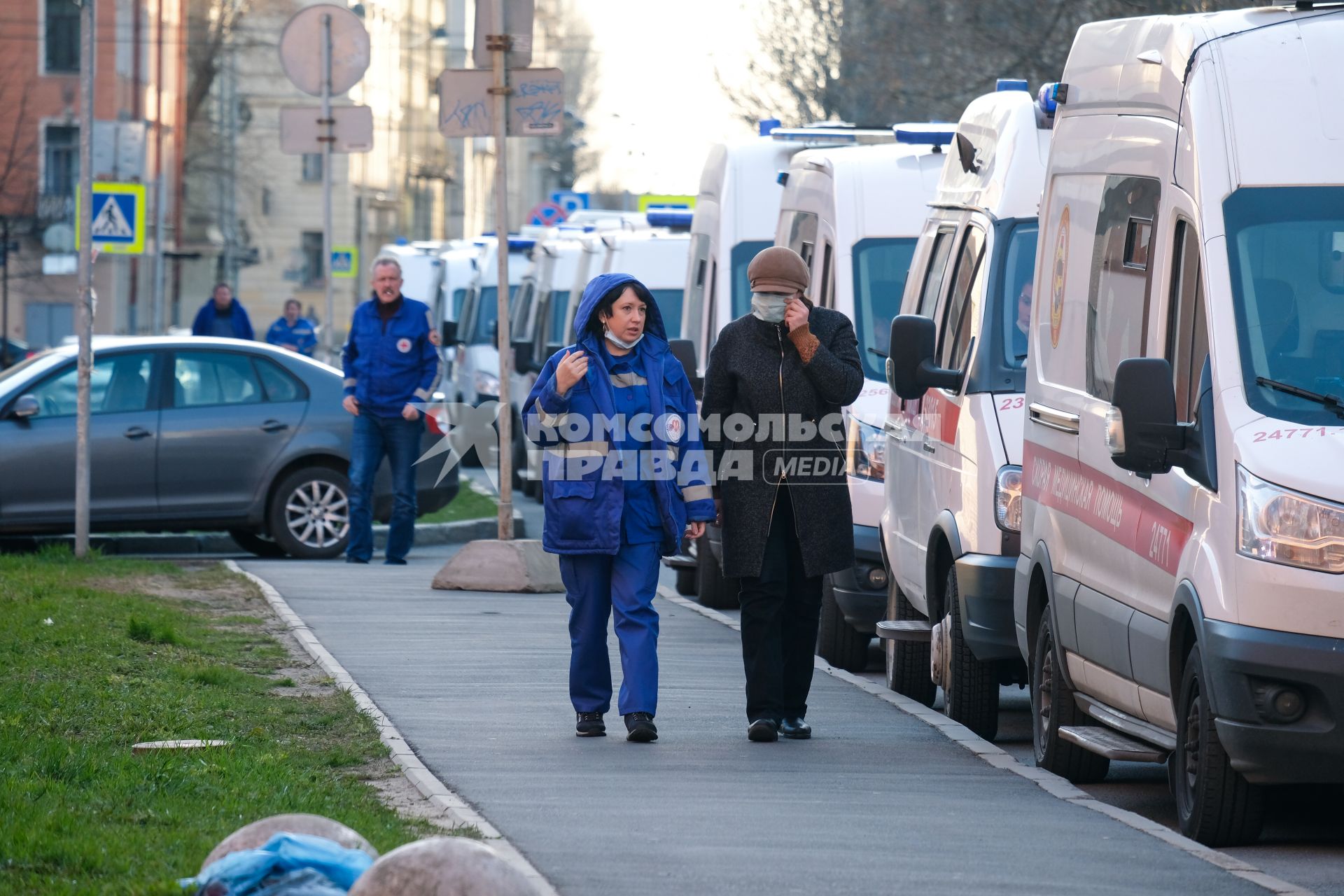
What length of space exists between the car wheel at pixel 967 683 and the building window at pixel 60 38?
5342 cm

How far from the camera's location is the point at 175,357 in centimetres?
1673

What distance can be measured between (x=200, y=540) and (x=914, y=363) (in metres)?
10.1

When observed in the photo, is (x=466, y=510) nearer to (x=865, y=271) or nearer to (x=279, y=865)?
(x=865, y=271)

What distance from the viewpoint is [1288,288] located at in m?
6.96

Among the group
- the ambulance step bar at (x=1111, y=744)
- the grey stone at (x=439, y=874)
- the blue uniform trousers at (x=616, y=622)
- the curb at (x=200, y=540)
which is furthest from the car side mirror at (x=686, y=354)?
the grey stone at (x=439, y=874)

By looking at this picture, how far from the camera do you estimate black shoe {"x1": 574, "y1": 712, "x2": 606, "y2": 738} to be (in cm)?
876

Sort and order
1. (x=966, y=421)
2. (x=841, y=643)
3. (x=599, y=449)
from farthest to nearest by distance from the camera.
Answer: (x=841, y=643) < (x=966, y=421) < (x=599, y=449)

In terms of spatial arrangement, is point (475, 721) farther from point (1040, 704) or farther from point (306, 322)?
point (306, 322)

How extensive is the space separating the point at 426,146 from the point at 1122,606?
8928cm

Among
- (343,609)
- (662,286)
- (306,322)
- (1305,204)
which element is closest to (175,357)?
(343,609)

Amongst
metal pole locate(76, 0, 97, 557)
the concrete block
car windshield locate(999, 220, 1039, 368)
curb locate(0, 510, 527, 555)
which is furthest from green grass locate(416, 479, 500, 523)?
car windshield locate(999, 220, 1039, 368)

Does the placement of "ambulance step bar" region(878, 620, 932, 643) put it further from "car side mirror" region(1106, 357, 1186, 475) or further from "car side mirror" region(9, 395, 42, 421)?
"car side mirror" region(9, 395, 42, 421)

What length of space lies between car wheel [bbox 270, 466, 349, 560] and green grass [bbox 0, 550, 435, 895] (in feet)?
13.2

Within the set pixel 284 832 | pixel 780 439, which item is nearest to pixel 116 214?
pixel 780 439
